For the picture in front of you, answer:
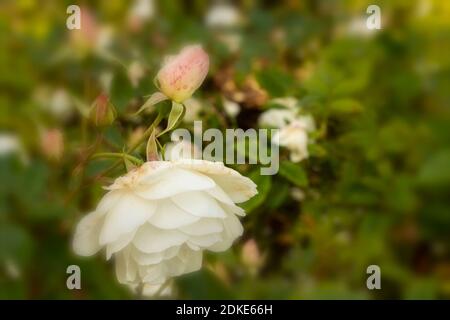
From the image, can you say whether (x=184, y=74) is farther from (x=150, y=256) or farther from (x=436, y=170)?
(x=436, y=170)

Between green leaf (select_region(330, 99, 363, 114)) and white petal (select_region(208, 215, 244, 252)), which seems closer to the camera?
white petal (select_region(208, 215, 244, 252))

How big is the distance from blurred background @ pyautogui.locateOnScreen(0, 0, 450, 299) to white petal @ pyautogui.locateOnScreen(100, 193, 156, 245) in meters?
0.04

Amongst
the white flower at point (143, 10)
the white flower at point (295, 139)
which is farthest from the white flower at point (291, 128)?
the white flower at point (143, 10)

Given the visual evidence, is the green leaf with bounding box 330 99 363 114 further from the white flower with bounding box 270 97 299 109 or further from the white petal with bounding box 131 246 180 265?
the white petal with bounding box 131 246 180 265

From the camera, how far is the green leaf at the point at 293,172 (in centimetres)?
44

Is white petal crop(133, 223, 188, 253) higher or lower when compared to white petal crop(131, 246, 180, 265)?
higher

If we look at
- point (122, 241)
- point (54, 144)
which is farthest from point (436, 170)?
point (122, 241)

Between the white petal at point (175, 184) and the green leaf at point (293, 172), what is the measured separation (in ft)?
0.41

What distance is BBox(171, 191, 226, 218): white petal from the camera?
33cm

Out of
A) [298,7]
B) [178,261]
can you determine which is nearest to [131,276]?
[178,261]

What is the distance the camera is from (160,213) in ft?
1.09

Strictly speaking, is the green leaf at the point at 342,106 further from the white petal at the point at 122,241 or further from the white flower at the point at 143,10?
the white flower at the point at 143,10

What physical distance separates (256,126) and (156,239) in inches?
7.9

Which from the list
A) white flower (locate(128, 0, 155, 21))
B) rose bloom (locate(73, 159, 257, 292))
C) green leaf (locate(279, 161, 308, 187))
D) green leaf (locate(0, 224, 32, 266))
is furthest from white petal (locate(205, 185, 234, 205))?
white flower (locate(128, 0, 155, 21))
